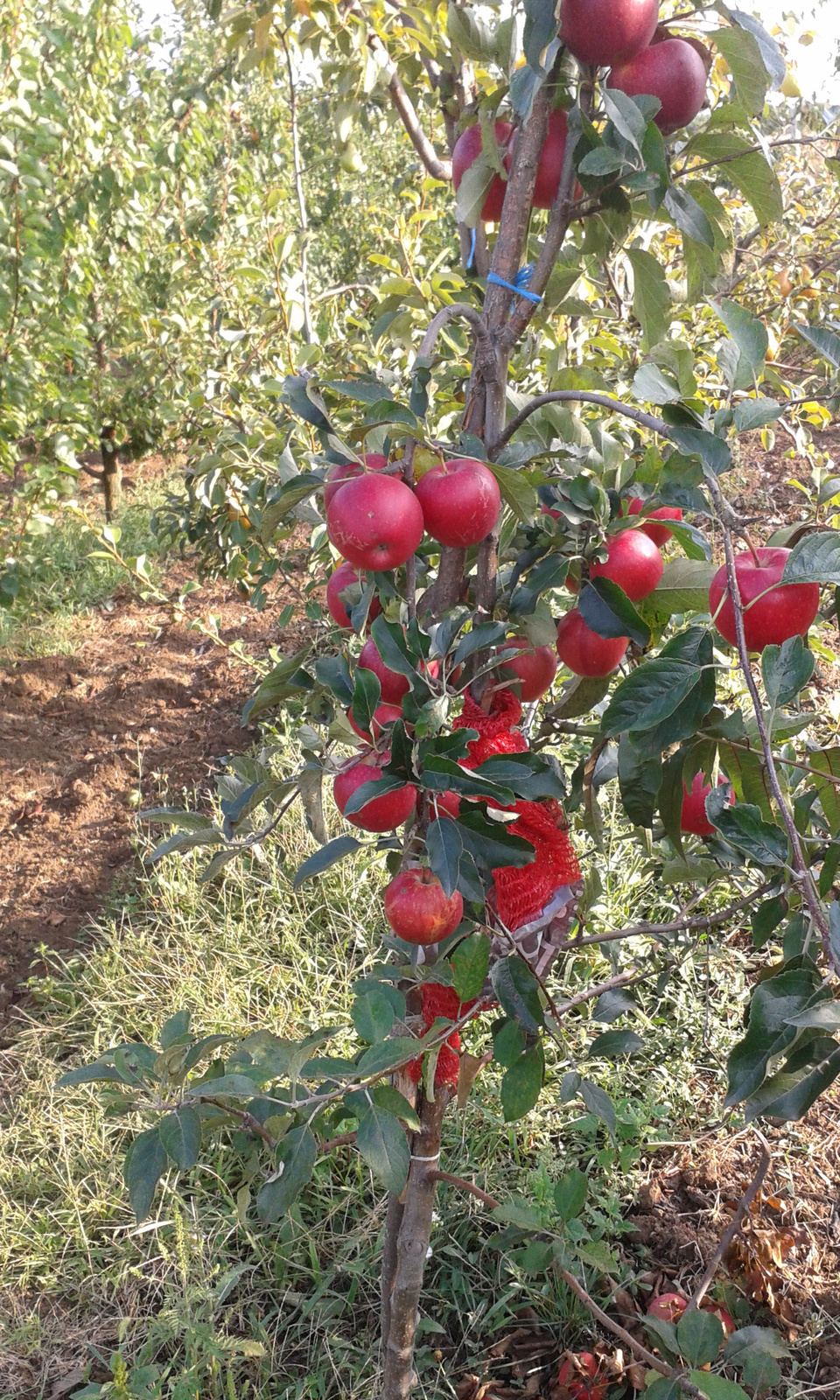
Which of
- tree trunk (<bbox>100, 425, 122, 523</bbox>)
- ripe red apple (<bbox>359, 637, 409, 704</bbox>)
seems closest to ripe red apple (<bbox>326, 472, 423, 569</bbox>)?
ripe red apple (<bbox>359, 637, 409, 704</bbox>)

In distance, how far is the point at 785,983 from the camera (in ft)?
2.19

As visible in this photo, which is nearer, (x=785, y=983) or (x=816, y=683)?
(x=785, y=983)

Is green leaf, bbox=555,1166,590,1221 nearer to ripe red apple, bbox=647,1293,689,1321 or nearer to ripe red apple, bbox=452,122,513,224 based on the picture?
ripe red apple, bbox=647,1293,689,1321

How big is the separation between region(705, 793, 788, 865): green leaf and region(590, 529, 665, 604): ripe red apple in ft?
0.70

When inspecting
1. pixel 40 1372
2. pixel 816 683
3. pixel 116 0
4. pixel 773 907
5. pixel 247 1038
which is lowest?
pixel 40 1372

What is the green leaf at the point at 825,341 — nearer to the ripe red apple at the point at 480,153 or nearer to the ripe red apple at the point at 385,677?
the ripe red apple at the point at 480,153

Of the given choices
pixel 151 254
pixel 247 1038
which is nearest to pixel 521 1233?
pixel 247 1038

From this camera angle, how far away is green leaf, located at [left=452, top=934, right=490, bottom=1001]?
84 centimetres

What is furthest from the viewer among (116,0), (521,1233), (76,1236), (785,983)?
(116,0)

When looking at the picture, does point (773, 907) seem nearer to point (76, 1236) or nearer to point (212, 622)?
point (76, 1236)

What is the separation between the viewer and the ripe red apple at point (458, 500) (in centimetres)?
76

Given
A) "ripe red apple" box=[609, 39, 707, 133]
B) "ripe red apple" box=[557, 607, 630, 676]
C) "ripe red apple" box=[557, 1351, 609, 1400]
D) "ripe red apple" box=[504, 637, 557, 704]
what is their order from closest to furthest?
"ripe red apple" box=[609, 39, 707, 133]
"ripe red apple" box=[557, 607, 630, 676]
"ripe red apple" box=[504, 637, 557, 704]
"ripe red apple" box=[557, 1351, 609, 1400]

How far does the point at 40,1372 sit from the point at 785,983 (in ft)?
4.93

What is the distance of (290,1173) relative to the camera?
80 centimetres
